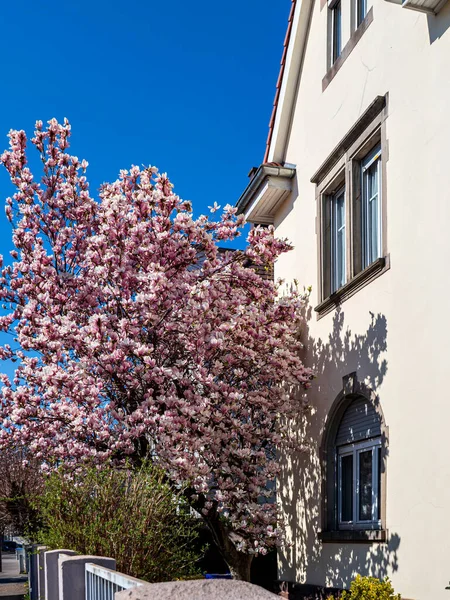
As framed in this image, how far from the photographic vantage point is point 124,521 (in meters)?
9.28

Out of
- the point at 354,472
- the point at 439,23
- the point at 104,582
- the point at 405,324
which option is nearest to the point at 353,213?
the point at 405,324

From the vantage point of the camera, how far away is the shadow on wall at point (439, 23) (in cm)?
937

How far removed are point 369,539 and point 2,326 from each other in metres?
7.28

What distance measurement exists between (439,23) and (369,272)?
3208 mm

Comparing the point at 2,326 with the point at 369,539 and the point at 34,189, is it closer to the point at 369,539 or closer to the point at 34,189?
the point at 34,189

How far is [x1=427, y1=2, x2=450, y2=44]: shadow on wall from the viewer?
369 inches

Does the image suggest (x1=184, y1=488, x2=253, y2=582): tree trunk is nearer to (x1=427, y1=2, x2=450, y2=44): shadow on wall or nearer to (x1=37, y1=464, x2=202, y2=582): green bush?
(x1=37, y1=464, x2=202, y2=582): green bush

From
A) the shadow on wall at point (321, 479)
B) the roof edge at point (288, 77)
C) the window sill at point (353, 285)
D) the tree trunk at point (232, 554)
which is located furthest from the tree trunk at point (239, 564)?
the roof edge at point (288, 77)

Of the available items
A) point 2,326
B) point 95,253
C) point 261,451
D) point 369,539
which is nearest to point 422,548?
point 369,539

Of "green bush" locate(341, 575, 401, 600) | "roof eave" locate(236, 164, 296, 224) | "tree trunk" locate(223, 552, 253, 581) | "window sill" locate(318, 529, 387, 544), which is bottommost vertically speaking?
"tree trunk" locate(223, 552, 253, 581)

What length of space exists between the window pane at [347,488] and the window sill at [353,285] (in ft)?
7.43

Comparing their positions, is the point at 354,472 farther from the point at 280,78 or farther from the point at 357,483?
the point at 280,78

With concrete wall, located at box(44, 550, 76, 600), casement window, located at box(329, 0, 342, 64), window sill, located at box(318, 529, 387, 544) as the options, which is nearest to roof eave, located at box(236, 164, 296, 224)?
casement window, located at box(329, 0, 342, 64)

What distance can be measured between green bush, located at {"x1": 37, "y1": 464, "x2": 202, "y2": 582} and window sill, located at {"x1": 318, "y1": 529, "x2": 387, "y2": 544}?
7.23ft
